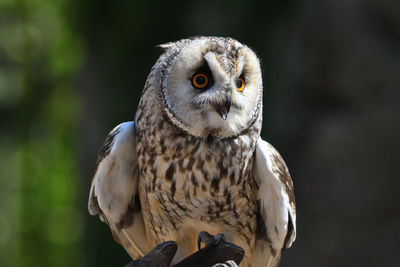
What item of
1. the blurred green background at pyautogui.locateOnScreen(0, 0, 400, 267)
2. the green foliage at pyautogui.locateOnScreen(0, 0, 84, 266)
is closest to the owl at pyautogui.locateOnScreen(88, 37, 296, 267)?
the blurred green background at pyautogui.locateOnScreen(0, 0, 400, 267)

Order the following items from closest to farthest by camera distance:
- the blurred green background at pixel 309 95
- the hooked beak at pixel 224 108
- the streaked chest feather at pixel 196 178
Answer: the hooked beak at pixel 224 108
the streaked chest feather at pixel 196 178
the blurred green background at pixel 309 95

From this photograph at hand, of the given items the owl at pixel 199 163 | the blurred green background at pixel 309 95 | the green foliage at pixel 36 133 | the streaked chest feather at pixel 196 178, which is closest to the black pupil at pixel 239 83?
the owl at pixel 199 163

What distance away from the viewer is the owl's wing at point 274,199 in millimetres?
2473

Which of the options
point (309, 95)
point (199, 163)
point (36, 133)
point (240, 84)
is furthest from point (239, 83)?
point (36, 133)

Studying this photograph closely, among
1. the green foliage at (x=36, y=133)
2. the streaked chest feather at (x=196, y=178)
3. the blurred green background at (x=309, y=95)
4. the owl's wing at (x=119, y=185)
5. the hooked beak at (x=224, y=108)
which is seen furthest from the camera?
the green foliage at (x=36, y=133)

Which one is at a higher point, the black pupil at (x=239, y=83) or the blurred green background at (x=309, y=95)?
the black pupil at (x=239, y=83)

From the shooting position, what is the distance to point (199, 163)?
94.3 inches

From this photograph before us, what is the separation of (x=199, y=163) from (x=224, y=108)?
275 millimetres

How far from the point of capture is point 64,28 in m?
9.77

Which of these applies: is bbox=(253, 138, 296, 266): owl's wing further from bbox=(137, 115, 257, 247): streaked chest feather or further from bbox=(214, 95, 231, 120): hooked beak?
Answer: bbox=(214, 95, 231, 120): hooked beak

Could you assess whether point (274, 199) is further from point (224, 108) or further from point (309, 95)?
point (309, 95)

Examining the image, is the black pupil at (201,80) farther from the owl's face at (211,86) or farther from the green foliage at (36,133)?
the green foliage at (36,133)

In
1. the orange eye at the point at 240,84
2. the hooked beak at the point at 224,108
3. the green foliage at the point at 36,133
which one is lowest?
the green foliage at the point at 36,133

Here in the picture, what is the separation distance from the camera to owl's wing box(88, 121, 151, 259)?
2543 millimetres
